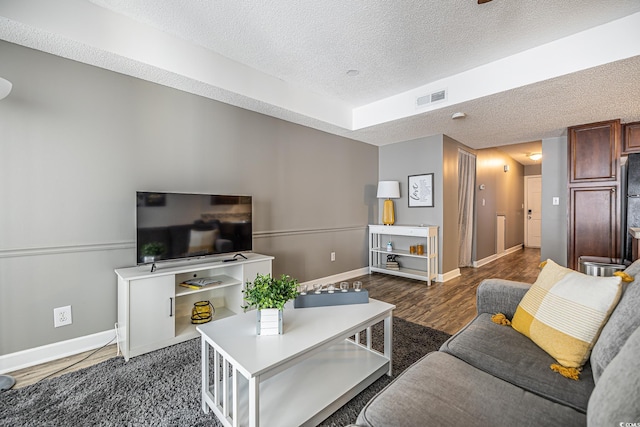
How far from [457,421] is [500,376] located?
42cm

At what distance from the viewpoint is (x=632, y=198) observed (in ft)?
10.9

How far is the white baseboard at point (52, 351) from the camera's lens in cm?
189

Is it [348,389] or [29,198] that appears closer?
[348,389]

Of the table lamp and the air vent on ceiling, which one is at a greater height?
the air vent on ceiling

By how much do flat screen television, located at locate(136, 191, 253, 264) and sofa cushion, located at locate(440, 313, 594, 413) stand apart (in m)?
2.04

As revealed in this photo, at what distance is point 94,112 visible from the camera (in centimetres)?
220

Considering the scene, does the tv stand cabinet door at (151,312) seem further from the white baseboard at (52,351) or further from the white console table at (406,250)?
the white console table at (406,250)

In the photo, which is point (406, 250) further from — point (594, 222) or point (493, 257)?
point (493, 257)

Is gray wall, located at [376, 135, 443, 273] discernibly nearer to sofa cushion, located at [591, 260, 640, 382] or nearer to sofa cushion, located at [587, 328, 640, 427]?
sofa cushion, located at [591, 260, 640, 382]

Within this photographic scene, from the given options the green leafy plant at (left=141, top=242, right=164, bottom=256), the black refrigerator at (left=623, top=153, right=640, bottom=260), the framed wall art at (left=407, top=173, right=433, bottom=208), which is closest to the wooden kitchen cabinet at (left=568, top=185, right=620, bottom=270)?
the black refrigerator at (left=623, top=153, right=640, bottom=260)

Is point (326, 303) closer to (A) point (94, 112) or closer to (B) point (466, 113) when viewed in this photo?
(A) point (94, 112)

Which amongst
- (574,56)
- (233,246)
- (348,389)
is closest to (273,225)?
(233,246)

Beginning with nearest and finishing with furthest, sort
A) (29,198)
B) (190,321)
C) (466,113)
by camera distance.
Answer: (29,198) < (190,321) < (466,113)

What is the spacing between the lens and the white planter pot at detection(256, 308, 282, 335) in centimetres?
143
